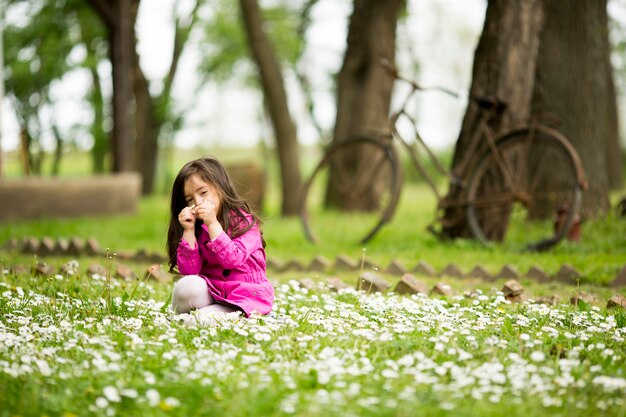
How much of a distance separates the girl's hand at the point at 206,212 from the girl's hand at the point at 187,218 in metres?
0.03

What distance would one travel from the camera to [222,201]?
4.26 metres

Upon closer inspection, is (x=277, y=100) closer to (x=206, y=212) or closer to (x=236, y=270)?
(x=236, y=270)

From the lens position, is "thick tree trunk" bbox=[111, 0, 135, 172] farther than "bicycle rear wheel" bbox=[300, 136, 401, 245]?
Yes

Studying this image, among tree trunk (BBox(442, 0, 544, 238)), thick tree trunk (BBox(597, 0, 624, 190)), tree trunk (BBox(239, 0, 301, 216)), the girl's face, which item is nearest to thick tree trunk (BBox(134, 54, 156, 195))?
tree trunk (BBox(239, 0, 301, 216))

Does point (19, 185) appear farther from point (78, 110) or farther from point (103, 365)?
point (78, 110)

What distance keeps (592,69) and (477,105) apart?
8.40ft

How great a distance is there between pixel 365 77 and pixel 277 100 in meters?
1.46

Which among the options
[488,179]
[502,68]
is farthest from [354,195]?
[502,68]

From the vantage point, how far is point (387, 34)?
38.7 ft

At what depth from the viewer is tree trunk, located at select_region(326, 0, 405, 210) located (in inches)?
461

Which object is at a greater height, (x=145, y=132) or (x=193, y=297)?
(x=145, y=132)

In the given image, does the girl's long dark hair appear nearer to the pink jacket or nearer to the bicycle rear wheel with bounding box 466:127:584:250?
the pink jacket

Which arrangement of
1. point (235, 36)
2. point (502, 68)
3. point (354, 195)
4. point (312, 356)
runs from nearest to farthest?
point (312, 356), point (502, 68), point (354, 195), point (235, 36)

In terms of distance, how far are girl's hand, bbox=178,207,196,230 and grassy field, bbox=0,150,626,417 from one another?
1.67ft
